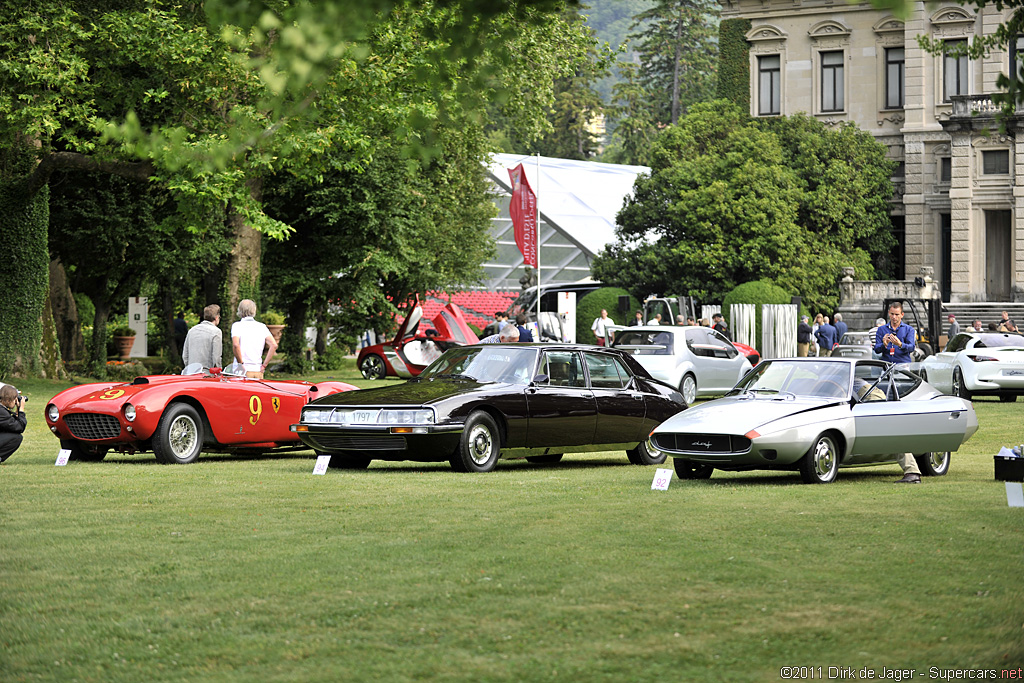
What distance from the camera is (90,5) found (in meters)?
29.0

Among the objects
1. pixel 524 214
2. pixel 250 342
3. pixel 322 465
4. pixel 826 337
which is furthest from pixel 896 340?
pixel 524 214

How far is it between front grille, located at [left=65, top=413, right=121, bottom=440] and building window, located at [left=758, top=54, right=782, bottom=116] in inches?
2011

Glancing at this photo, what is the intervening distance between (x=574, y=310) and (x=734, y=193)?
949cm

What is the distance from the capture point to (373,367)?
3878 centimetres

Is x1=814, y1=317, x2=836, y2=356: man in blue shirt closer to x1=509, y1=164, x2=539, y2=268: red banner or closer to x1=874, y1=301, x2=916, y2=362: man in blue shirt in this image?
x1=509, y1=164, x2=539, y2=268: red banner

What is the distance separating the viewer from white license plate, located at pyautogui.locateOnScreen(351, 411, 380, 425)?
13570mm

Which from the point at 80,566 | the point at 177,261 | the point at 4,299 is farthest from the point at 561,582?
the point at 177,261

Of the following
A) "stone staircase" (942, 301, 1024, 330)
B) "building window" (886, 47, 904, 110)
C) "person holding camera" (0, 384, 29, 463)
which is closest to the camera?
"person holding camera" (0, 384, 29, 463)

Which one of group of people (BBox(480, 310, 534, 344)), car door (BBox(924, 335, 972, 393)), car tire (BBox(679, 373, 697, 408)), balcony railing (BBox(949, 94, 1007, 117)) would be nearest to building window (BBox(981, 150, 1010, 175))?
balcony railing (BBox(949, 94, 1007, 117))

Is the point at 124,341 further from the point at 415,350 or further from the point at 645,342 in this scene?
the point at 645,342

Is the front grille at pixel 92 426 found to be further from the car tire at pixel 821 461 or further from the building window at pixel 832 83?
the building window at pixel 832 83

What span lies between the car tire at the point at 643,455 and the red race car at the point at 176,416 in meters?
4.14

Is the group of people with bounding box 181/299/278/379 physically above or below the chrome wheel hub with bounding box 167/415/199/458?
above

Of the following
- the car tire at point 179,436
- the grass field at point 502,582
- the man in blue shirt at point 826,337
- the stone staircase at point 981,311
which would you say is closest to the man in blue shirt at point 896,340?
the grass field at point 502,582
